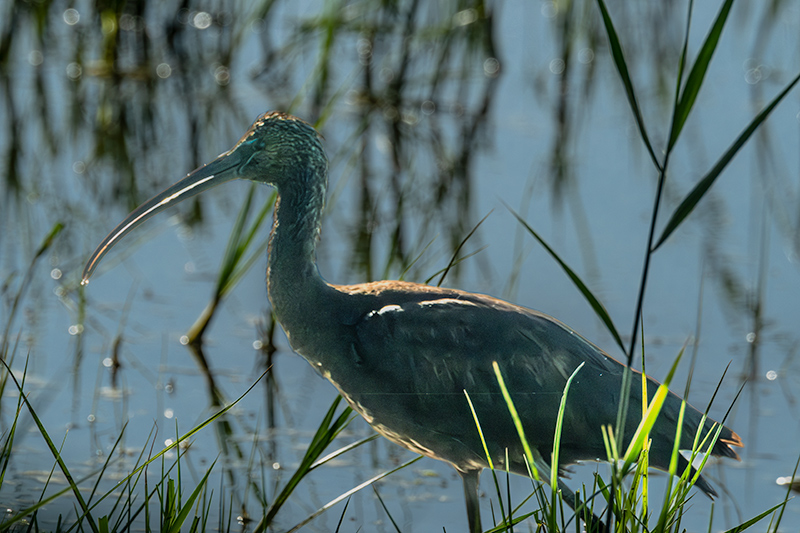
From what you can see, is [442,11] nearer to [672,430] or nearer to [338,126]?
[338,126]

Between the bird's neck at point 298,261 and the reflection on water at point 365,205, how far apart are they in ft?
1.10

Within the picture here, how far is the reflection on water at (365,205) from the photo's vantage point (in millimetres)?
4109

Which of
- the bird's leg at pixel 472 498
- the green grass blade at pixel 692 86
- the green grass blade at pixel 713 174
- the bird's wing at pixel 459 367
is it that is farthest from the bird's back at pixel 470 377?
the green grass blade at pixel 692 86

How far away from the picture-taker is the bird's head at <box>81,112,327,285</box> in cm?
319

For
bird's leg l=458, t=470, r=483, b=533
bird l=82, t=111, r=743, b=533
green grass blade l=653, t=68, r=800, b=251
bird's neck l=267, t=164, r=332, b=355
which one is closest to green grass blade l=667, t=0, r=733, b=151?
green grass blade l=653, t=68, r=800, b=251

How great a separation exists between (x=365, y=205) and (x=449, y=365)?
3.58 meters

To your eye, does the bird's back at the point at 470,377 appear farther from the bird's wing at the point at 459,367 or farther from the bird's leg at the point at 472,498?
the bird's leg at the point at 472,498

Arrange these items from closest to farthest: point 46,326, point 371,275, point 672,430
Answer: point 672,430 < point 46,326 < point 371,275

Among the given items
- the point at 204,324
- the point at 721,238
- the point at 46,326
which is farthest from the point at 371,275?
the point at 721,238

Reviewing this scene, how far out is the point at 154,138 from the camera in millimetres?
7559

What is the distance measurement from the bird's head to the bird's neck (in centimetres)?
3

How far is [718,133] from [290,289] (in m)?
5.35

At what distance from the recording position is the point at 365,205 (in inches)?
260

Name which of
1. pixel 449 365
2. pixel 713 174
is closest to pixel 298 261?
pixel 449 365
